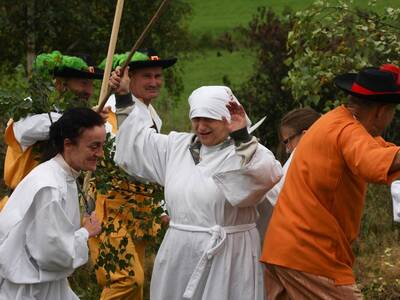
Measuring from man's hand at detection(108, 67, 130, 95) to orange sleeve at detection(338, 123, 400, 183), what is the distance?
1429 mm

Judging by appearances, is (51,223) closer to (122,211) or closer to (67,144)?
(67,144)

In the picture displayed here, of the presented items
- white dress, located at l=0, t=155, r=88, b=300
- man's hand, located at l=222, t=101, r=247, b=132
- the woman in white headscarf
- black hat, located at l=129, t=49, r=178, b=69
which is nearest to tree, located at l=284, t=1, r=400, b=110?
black hat, located at l=129, t=49, r=178, b=69

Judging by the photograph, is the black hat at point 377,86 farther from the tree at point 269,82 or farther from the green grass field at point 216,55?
the green grass field at point 216,55

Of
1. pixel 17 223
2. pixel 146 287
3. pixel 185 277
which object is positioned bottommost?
pixel 146 287

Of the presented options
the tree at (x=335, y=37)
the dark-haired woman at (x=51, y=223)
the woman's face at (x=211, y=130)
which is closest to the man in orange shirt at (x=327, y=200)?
the woman's face at (x=211, y=130)

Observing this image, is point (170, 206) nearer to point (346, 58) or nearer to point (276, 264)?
point (276, 264)

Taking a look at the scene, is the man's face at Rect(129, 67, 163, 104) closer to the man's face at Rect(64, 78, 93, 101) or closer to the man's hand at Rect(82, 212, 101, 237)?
the man's face at Rect(64, 78, 93, 101)

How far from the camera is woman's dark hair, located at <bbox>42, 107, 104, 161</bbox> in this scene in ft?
21.4

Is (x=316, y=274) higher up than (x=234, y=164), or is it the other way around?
(x=234, y=164)

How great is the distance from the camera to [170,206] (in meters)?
6.89

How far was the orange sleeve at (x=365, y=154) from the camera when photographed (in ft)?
19.1

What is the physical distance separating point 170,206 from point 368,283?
2.99 m

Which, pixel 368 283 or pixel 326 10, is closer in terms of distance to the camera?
pixel 368 283

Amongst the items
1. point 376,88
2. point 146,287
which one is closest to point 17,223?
point 376,88
